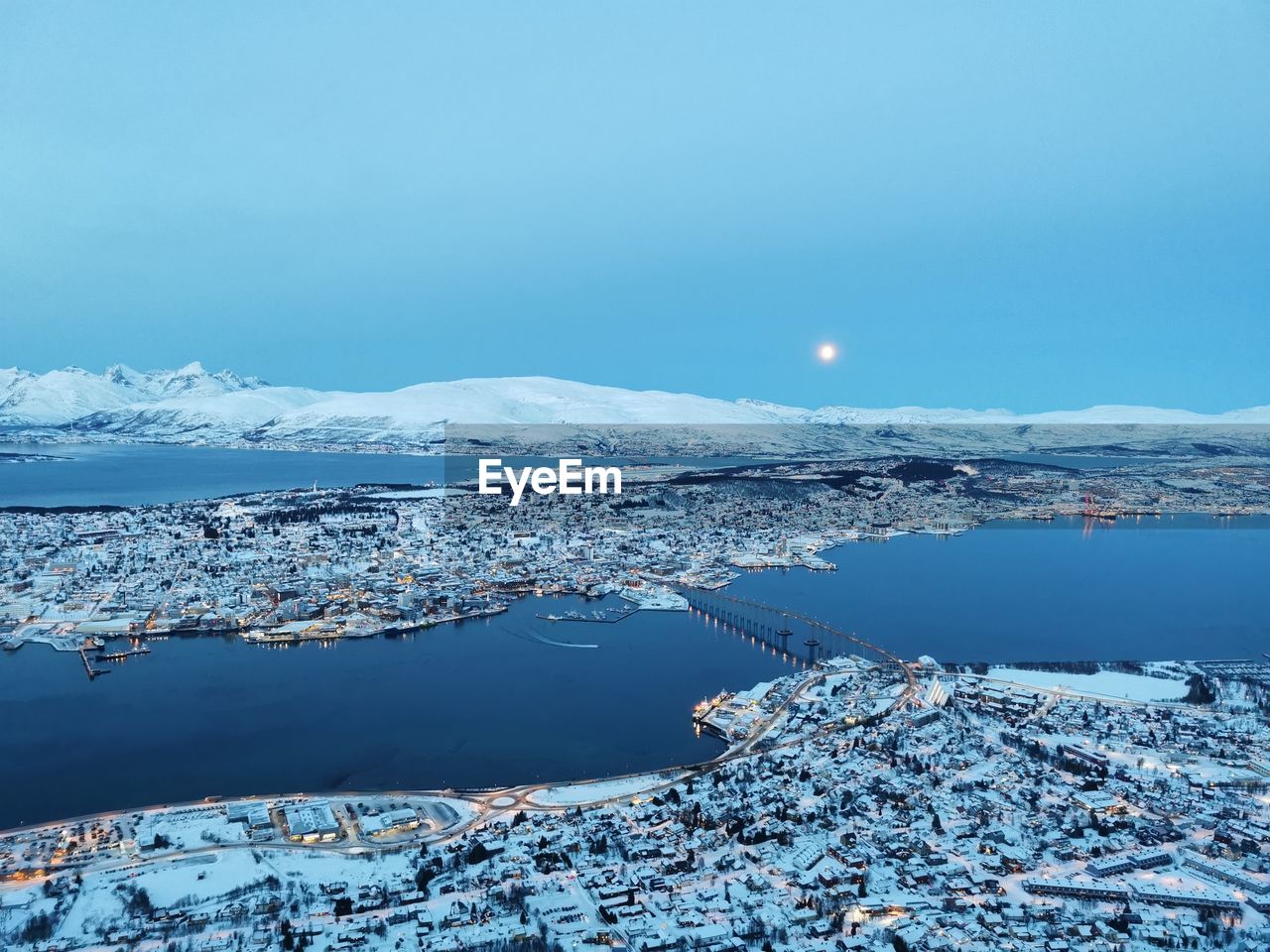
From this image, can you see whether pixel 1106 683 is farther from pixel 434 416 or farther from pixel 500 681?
pixel 434 416

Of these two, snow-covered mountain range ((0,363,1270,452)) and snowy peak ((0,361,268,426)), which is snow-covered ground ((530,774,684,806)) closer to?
snow-covered mountain range ((0,363,1270,452))

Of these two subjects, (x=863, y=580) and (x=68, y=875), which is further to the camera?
(x=863, y=580)

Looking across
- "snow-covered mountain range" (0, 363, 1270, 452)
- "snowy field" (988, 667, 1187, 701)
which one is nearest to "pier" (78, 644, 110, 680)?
"snowy field" (988, 667, 1187, 701)

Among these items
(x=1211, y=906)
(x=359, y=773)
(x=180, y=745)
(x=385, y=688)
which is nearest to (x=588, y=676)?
(x=385, y=688)

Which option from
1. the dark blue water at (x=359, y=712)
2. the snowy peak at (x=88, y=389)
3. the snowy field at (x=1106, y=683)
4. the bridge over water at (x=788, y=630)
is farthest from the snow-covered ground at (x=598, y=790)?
the snowy peak at (x=88, y=389)

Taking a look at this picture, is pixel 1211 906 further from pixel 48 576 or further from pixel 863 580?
pixel 48 576

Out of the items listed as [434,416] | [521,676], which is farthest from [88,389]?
[521,676]

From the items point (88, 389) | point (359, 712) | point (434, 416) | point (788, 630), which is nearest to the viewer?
point (359, 712)
